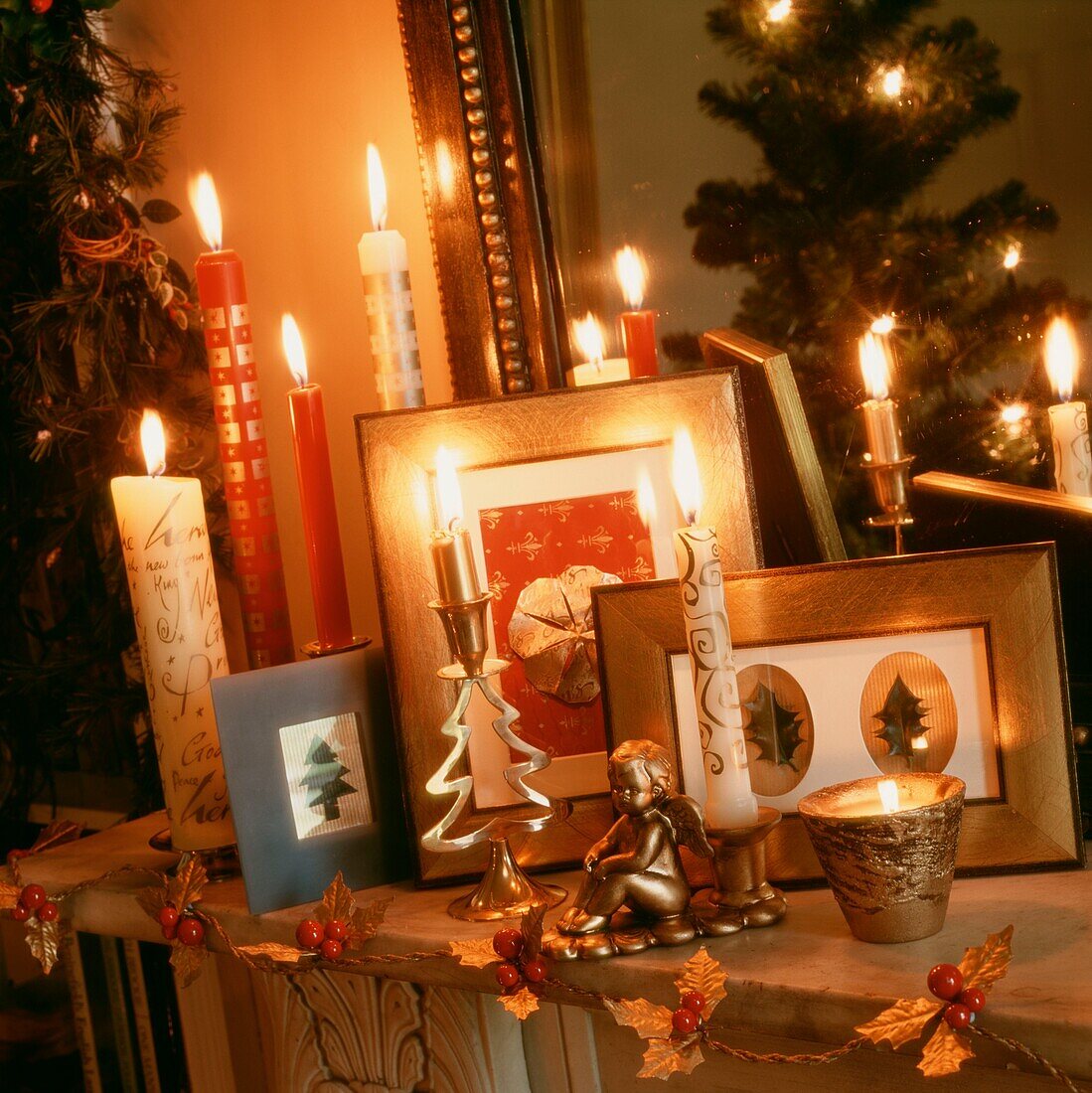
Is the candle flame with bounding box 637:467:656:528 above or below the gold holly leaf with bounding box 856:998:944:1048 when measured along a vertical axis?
above

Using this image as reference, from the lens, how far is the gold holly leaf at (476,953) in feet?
2.33

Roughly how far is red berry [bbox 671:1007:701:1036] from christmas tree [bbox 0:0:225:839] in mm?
678

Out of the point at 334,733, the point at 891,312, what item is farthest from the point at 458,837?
the point at 891,312

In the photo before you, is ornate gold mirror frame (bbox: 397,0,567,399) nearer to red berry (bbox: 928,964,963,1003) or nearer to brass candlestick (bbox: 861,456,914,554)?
brass candlestick (bbox: 861,456,914,554)

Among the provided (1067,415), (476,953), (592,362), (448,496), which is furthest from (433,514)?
(1067,415)

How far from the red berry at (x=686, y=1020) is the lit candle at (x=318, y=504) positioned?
0.38 metres

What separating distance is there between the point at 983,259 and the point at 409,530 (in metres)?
0.43

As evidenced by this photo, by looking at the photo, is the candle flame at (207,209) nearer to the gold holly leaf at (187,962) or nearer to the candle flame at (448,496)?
the candle flame at (448,496)

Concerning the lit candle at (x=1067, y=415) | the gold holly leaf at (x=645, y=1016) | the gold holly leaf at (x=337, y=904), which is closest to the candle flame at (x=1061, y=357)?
the lit candle at (x=1067, y=415)

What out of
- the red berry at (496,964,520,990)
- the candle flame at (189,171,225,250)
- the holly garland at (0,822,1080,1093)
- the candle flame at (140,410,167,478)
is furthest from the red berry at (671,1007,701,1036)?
the candle flame at (189,171,225,250)

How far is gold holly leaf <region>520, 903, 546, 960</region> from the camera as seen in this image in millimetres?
698

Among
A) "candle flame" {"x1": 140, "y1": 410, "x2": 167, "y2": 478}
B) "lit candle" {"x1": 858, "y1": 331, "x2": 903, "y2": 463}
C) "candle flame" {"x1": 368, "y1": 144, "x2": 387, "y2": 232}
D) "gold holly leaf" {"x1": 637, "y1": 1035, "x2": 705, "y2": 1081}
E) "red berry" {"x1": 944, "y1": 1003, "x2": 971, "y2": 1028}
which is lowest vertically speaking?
"gold holly leaf" {"x1": 637, "y1": 1035, "x2": 705, "y2": 1081}

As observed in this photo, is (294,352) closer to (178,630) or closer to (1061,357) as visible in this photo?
(178,630)

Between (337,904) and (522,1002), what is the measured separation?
16cm
